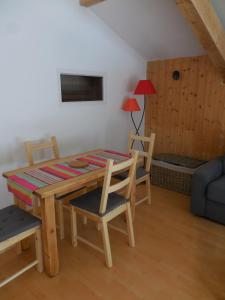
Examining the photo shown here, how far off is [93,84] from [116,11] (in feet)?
3.28

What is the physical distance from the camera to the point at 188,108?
372 centimetres

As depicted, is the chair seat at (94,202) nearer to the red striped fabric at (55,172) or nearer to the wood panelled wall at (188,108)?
the red striped fabric at (55,172)

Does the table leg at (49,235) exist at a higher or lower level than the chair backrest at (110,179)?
lower

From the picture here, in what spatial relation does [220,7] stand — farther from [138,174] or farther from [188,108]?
[138,174]

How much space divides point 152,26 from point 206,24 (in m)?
0.97

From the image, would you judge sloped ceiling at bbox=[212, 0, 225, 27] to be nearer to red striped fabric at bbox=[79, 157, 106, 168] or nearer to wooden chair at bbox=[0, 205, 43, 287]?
red striped fabric at bbox=[79, 157, 106, 168]

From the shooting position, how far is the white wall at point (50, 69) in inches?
98.3

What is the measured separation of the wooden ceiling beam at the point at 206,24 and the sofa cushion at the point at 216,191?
4.83 feet

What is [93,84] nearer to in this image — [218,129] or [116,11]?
[116,11]

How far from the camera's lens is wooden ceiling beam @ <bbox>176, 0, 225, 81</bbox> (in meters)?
2.15

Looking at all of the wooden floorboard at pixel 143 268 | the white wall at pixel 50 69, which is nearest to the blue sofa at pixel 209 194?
the wooden floorboard at pixel 143 268

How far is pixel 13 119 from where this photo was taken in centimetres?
259

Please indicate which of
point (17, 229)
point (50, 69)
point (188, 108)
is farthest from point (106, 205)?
point (188, 108)

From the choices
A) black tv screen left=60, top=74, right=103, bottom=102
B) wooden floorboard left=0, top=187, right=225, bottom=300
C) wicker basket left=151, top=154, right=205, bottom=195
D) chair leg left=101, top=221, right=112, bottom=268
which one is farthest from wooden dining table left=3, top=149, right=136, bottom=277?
wicker basket left=151, top=154, right=205, bottom=195
